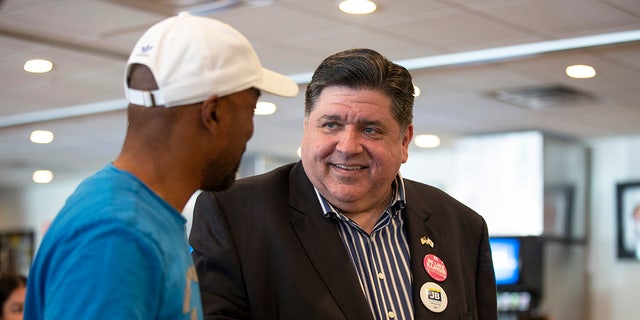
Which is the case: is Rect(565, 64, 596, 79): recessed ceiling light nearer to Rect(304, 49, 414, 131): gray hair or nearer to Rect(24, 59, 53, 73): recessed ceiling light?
Rect(24, 59, 53, 73): recessed ceiling light

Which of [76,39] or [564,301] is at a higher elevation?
[76,39]

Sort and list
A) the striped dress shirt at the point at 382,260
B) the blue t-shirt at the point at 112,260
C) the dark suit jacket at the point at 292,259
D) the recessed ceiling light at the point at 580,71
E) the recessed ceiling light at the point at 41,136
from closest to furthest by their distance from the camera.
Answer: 1. the blue t-shirt at the point at 112,260
2. the dark suit jacket at the point at 292,259
3. the striped dress shirt at the point at 382,260
4. the recessed ceiling light at the point at 580,71
5. the recessed ceiling light at the point at 41,136

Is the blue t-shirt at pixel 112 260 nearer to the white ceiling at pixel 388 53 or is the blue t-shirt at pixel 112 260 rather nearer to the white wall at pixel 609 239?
the white ceiling at pixel 388 53

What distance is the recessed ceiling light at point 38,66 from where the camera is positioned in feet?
22.4

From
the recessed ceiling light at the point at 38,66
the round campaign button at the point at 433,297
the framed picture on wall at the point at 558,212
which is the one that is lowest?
the round campaign button at the point at 433,297

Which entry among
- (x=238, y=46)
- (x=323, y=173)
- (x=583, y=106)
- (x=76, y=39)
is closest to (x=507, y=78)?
(x=583, y=106)

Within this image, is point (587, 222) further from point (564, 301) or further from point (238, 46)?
point (238, 46)

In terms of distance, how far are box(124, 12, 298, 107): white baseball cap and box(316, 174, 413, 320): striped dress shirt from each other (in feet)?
2.68

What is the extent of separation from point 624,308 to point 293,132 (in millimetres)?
3911

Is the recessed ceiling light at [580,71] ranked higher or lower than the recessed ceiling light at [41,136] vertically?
higher

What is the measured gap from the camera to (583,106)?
332 inches

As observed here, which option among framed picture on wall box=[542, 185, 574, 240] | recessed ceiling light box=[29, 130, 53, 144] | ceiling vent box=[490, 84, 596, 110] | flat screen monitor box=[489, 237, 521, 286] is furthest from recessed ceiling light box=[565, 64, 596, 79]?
recessed ceiling light box=[29, 130, 53, 144]

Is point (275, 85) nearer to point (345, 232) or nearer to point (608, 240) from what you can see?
point (345, 232)

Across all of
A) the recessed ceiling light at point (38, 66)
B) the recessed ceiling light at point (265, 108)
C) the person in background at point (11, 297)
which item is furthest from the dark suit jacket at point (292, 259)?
the recessed ceiling light at point (265, 108)
